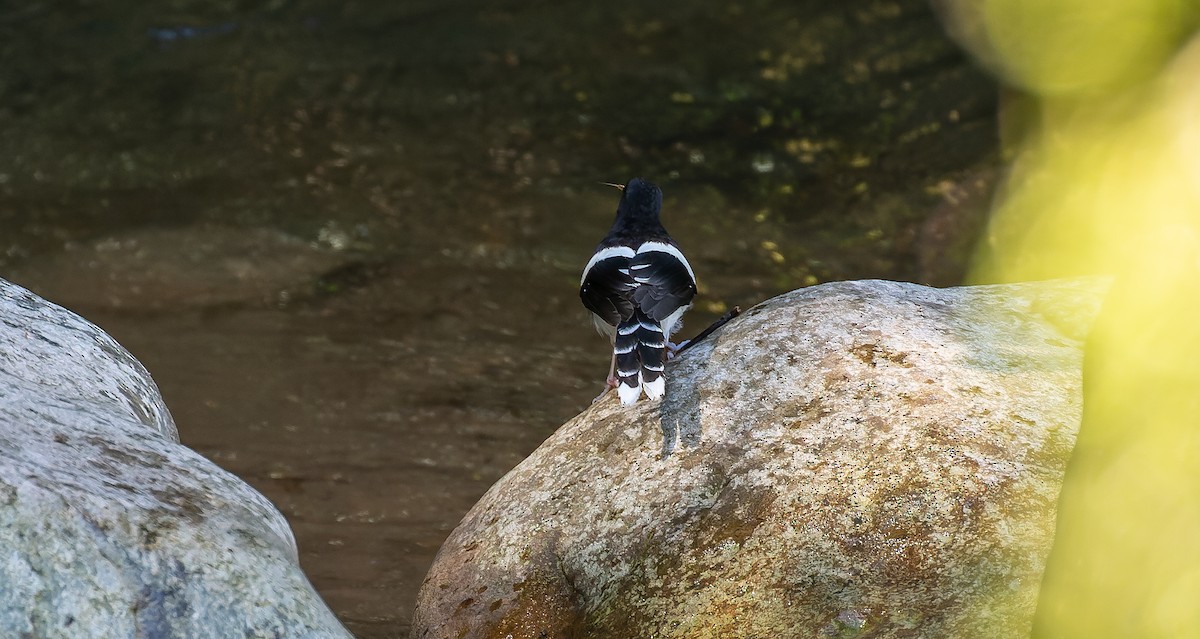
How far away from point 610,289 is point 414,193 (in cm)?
554

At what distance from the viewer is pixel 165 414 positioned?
501 cm

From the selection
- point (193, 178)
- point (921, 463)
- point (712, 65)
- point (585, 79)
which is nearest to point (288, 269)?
point (193, 178)

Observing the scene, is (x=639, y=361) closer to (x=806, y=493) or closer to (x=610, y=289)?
(x=610, y=289)

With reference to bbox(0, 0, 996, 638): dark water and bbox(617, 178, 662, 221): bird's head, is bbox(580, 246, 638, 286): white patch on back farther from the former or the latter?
bbox(0, 0, 996, 638): dark water

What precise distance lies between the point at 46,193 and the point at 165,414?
21.1 ft

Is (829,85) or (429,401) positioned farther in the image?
(829,85)

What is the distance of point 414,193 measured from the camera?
423 inches

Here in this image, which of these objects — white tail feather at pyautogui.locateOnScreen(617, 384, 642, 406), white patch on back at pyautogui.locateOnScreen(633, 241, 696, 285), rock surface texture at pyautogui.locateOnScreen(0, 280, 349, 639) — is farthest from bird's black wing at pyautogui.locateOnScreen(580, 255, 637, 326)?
rock surface texture at pyautogui.locateOnScreen(0, 280, 349, 639)

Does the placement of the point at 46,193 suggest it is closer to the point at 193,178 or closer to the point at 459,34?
the point at 193,178

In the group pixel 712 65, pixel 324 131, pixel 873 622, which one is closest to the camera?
pixel 873 622

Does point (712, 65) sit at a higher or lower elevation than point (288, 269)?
higher

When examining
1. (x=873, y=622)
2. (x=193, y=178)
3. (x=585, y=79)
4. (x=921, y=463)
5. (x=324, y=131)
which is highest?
(x=585, y=79)

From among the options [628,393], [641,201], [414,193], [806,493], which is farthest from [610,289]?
[414,193]

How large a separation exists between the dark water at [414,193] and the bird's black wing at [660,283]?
1.77 m
